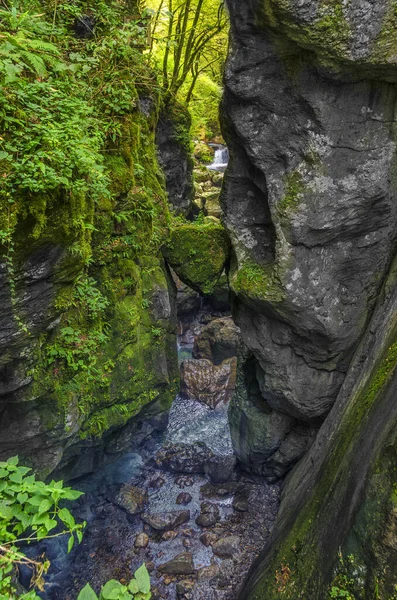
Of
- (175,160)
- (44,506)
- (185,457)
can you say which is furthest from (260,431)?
(175,160)

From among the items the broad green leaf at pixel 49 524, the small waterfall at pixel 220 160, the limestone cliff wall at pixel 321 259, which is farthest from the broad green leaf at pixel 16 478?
the small waterfall at pixel 220 160

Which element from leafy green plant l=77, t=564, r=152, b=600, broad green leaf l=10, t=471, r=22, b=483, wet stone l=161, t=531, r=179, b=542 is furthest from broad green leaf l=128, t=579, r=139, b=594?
wet stone l=161, t=531, r=179, b=542

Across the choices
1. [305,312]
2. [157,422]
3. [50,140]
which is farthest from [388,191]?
[157,422]

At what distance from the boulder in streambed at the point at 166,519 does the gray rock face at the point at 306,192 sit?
12.1ft

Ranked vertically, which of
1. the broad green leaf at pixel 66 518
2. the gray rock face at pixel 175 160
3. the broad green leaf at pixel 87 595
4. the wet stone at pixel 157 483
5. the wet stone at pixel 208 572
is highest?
the gray rock face at pixel 175 160

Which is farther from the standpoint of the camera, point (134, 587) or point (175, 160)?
point (175, 160)

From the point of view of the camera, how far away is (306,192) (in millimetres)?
6961

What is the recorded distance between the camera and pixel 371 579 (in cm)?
446

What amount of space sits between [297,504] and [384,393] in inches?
122

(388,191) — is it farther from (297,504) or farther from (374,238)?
(297,504)

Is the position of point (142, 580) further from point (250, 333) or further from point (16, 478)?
point (250, 333)

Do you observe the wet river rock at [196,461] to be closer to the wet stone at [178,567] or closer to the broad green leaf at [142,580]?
the wet stone at [178,567]

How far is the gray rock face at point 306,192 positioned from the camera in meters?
6.38

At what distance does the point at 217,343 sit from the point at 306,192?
8.92m
